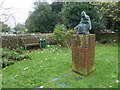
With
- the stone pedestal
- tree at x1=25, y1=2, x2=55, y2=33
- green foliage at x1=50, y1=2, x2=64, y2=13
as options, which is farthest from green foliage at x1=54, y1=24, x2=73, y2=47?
green foliage at x1=50, y1=2, x2=64, y2=13

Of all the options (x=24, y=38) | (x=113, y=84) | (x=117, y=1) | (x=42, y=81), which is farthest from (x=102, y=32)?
(x=42, y=81)

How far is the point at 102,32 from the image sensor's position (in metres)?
11.1

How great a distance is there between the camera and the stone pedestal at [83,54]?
9.11ft

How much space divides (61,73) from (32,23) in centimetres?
1476

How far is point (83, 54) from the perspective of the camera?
2.80 meters

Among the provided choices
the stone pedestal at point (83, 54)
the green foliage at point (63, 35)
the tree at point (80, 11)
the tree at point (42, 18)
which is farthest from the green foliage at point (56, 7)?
the stone pedestal at point (83, 54)

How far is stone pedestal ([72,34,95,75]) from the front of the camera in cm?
278

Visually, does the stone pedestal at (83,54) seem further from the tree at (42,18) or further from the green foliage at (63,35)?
the tree at (42,18)

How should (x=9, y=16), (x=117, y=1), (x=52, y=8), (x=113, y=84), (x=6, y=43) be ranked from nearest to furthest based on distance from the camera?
(x=113, y=84), (x=9, y=16), (x=117, y=1), (x=6, y=43), (x=52, y=8)

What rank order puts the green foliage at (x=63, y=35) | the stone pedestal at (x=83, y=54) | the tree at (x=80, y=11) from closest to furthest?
1. the stone pedestal at (x=83, y=54)
2. the green foliage at (x=63, y=35)
3. the tree at (x=80, y=11)

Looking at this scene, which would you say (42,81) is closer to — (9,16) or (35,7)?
(9,16)

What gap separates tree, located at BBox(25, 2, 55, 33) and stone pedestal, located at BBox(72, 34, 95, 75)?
13.4 m

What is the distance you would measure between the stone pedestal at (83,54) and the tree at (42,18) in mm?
13397

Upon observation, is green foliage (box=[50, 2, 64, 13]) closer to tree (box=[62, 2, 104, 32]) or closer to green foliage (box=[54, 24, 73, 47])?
tree (box=[62, 2, 104, 32])
